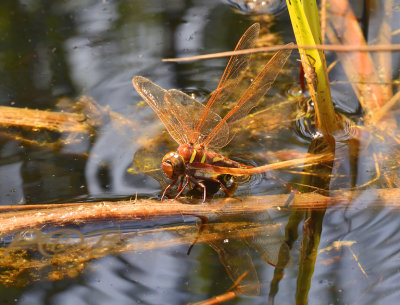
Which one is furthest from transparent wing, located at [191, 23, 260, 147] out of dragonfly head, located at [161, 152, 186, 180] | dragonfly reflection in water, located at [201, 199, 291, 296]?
dragonfly reflection in water, located at [201, 199, 291, 296]

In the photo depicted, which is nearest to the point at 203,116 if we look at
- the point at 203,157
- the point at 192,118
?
the point at 192,118

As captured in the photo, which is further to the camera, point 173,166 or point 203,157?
point 203,157

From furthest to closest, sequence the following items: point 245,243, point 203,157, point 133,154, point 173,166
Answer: point 133,154
point 203,157
point 173,166
point 245,243

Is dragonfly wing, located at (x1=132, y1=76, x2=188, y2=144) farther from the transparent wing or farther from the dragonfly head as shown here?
the dragonfly head

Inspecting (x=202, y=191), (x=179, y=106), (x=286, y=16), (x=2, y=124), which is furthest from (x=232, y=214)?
(x=286, y=16)

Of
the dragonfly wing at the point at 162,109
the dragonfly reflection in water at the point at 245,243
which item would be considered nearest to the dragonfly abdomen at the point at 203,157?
the dragonfly wing at the point at 162,109

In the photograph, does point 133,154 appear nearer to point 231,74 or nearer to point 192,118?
point 192,118

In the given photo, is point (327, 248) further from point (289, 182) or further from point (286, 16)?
point (286, 16)
